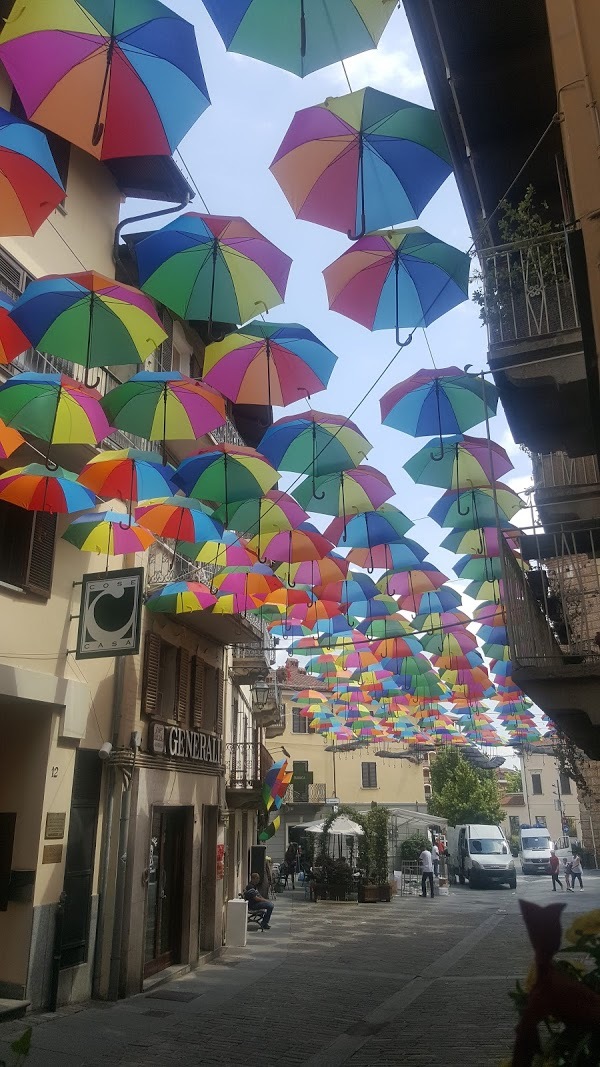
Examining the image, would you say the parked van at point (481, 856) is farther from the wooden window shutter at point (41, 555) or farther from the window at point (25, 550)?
the window at point (25, 550)

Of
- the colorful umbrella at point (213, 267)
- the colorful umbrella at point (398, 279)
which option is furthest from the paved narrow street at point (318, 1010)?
the colorful umbrella at point (213, 267)

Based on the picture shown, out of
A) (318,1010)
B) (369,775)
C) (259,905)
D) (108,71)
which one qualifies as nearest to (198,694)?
(259,905)

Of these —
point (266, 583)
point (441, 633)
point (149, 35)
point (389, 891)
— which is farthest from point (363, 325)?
point (389, 891)

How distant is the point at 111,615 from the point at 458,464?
5.42m

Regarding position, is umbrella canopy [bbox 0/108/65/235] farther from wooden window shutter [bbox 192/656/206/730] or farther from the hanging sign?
wooden window shutter [bbox 192/656/206/730]

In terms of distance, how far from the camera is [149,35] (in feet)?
18.2

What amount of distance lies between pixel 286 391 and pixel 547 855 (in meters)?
41.2

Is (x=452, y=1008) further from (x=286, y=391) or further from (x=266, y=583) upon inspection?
(x=286, y=391)

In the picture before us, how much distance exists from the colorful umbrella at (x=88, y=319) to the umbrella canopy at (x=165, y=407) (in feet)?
3.13

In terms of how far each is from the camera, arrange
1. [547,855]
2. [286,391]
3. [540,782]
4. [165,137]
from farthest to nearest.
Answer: [540,782] < [547,855] < [286,391] < [165,137]

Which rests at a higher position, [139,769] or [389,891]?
[139,769]

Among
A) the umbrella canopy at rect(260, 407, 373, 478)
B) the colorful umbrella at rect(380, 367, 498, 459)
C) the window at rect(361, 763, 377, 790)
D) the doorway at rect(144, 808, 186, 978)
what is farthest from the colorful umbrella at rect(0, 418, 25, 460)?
the window at rect(361, 763, 377, 790)

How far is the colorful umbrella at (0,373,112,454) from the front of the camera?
28.0ft

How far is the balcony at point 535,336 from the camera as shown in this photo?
7688 millimetres
